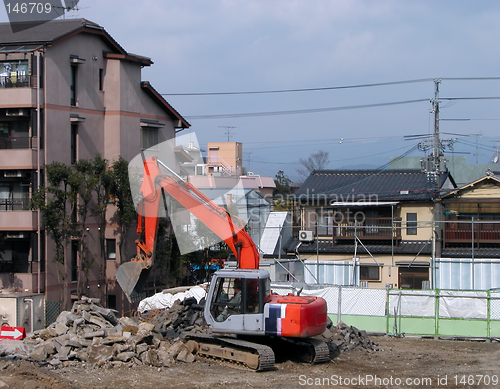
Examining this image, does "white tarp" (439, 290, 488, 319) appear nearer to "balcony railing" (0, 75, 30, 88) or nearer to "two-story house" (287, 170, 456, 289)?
"two-story house" (287, 170, 456, 289)

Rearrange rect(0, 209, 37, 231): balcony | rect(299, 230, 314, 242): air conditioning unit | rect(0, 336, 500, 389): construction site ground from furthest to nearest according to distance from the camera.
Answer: rect(299, 230, 314, 242): air conditioning unit → rect(0, 209, 37, 231): balcony → rect(0, 336, 500, 389): construction site ground

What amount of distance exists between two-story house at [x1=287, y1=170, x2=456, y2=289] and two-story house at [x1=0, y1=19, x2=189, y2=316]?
9.39m

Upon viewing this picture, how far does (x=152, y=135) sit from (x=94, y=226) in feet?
20.7

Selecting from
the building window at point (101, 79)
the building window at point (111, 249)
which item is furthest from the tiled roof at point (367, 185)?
the building window at point (101, 79)

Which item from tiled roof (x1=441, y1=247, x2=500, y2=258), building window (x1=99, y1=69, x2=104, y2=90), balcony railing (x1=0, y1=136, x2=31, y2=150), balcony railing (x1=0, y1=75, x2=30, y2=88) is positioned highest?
building window (x1=99, y1=69, x2=104, y2=90)

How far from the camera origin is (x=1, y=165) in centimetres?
2583

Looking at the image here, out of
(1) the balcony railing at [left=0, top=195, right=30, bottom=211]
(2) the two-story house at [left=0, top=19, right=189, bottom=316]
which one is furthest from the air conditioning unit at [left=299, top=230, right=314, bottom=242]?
(1) the balcony railing at [left=0, top=195, right=30, bottom=211]

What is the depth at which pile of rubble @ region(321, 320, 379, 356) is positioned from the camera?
15.8 meters

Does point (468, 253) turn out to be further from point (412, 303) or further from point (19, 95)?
point (19, 95)

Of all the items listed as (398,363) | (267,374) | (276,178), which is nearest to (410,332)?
(398,363)

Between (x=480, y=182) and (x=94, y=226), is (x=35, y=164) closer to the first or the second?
(x=94, y=226)

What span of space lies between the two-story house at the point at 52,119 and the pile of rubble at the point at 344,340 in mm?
14511

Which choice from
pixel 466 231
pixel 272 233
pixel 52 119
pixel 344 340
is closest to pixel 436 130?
pixel 466 231

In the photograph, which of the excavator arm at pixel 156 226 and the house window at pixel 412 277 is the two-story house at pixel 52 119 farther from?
the house window at pixel 412 277
